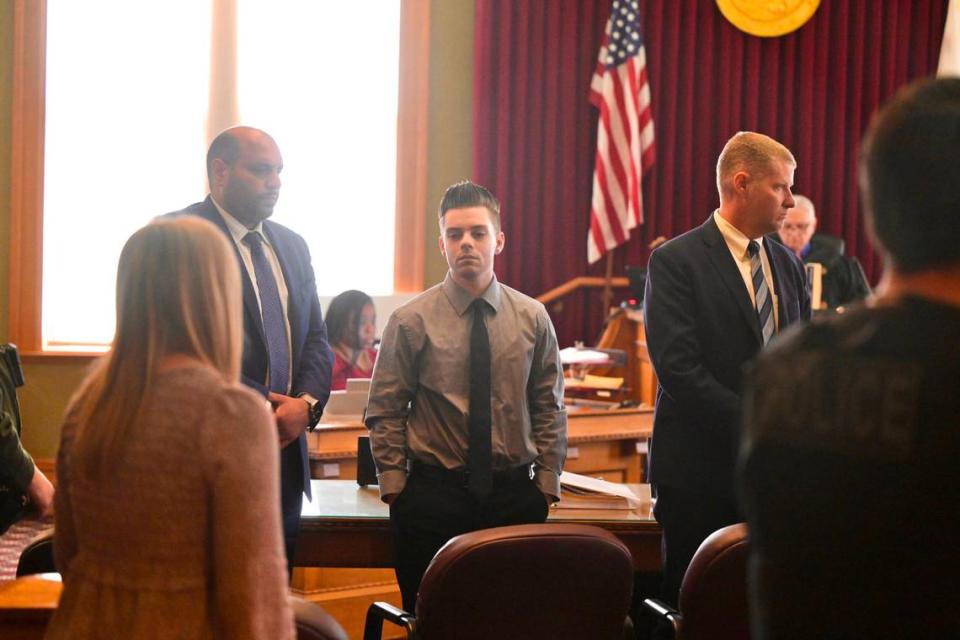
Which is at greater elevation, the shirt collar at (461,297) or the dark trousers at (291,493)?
the shirt collar at (461,297)

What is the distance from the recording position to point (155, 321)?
165 cm

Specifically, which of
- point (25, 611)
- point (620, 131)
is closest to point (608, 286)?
point (620, 131)

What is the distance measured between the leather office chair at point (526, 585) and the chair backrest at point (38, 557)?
808 millimetres

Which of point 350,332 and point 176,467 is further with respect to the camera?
point 350,332

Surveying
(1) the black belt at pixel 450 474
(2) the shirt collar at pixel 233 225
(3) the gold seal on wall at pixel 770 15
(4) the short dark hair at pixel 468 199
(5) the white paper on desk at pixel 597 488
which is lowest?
(5) the white paper on desk at pixel 597 488

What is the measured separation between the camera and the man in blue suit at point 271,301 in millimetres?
3051

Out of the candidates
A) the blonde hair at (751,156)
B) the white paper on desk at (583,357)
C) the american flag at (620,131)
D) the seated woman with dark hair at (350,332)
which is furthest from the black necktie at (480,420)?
the american flag at (620,131)

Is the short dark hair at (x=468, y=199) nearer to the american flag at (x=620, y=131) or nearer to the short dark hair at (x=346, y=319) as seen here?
the short dark hair at (x=346, y=319)

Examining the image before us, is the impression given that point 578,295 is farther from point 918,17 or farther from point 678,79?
point 918,17

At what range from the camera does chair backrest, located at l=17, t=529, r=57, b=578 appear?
2385 mm

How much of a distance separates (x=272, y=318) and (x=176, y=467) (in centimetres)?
151

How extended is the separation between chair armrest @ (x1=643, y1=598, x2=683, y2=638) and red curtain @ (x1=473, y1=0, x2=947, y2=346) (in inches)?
209

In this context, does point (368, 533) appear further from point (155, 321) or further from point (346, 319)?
point (346, 319)

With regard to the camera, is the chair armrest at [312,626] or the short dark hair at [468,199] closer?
the chair armrest at [312,626]
